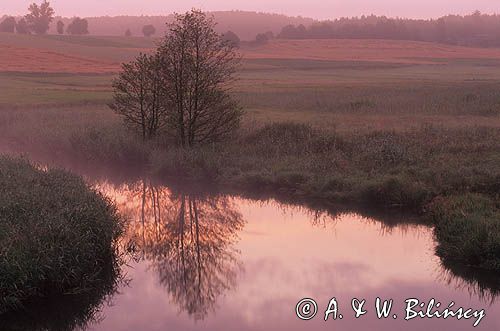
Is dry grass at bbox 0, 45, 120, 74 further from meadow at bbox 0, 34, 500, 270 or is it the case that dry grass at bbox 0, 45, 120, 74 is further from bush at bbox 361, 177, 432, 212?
bush at bbox 361, 177, 432, 212

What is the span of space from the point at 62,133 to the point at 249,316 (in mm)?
25088

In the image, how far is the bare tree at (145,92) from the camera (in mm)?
31031

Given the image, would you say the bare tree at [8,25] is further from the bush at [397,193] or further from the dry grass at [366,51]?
the bush at [397,193]

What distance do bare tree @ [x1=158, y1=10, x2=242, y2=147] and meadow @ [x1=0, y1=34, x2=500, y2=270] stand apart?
1446mm

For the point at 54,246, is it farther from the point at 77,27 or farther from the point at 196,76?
the point at 77,27

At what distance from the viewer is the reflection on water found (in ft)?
43.1

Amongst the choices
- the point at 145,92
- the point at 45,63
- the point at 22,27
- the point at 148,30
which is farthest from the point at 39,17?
the point at 145,92

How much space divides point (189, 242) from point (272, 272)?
385 cm

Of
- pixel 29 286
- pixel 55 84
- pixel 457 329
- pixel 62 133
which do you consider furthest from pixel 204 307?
pixel 55 84

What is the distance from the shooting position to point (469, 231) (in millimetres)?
→ 16609

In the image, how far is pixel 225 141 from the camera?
1219 inches

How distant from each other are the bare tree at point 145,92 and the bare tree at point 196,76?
0.63 metres

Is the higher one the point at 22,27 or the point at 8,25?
the point at 8,25

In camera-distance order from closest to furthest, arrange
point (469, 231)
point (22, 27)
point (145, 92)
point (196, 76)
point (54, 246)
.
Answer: point (54, 246) → point (469, 231) → point (196, 76) → point (145, 92) → point (22, 27)
